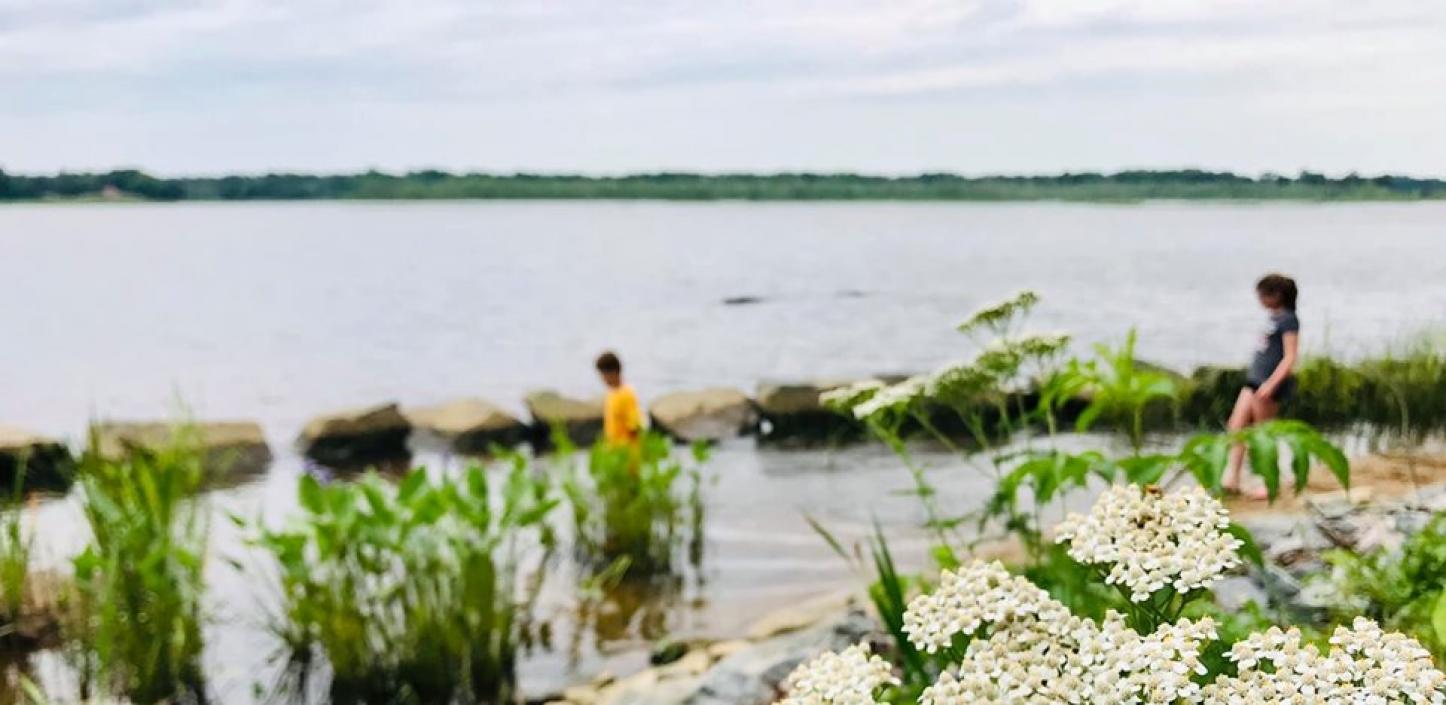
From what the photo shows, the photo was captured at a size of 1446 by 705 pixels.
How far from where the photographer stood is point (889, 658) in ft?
13.7

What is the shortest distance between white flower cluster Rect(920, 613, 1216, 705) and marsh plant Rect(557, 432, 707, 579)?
5.38 metres

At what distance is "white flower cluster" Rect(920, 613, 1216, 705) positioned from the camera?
134 cm

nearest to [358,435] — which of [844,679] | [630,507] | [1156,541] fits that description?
[630,507]

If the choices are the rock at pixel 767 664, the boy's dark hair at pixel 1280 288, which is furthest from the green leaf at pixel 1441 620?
the boy's dark hair at pixel 1280 288

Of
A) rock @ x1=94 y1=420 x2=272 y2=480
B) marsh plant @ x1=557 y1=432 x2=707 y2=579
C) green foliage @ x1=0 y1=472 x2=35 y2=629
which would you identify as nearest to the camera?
green foliage @ x1=0 y1=472 x2=35 y2=629

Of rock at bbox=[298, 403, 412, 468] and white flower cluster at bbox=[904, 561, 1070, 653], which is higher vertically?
white flower cluster at bbox=[904, 561, 1070, 653]

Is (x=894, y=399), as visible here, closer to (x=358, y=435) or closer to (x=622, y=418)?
(x=622, y=418)

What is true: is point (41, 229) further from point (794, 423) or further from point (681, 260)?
point (794, 423)

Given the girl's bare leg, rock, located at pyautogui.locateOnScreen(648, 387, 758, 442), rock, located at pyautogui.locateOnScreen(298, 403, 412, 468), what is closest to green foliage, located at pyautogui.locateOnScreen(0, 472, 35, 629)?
the girl's bare leg

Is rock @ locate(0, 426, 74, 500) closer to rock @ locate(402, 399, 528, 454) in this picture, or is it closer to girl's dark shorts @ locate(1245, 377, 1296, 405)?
rock @ locate(402, 399, 528, 454)

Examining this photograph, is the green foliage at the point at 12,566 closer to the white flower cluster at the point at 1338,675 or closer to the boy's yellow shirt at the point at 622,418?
the boy's yellow shirt at the point at 622,418

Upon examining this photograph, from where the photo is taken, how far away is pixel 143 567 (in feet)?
15.2

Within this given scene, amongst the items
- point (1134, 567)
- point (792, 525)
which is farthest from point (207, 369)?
point (1134, 567)

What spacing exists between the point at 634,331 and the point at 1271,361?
2270cm
